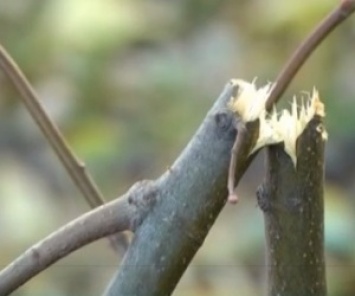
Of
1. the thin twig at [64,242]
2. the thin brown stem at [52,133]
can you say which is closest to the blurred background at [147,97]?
the thin brown stem at [52,133]

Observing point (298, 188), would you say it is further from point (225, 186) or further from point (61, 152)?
point (61, 152)

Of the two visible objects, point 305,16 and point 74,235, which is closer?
point 74,235

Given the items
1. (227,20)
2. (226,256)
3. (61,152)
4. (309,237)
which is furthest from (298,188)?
(227,20)

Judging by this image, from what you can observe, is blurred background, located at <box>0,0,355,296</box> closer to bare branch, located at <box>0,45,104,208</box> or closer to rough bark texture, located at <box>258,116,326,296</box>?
bare branch, located at <box>0,45,104,208</box>

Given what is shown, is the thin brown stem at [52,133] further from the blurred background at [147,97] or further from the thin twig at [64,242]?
the blurred background at [147,97]

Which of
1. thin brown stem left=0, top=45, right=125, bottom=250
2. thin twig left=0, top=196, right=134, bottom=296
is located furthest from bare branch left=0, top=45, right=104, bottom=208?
thin twig left=0, top=196, right=134, bottom=296

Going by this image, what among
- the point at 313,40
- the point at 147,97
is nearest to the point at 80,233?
the point at 313,40

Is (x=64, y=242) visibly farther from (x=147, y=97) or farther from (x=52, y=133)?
(x=147, y=97)
